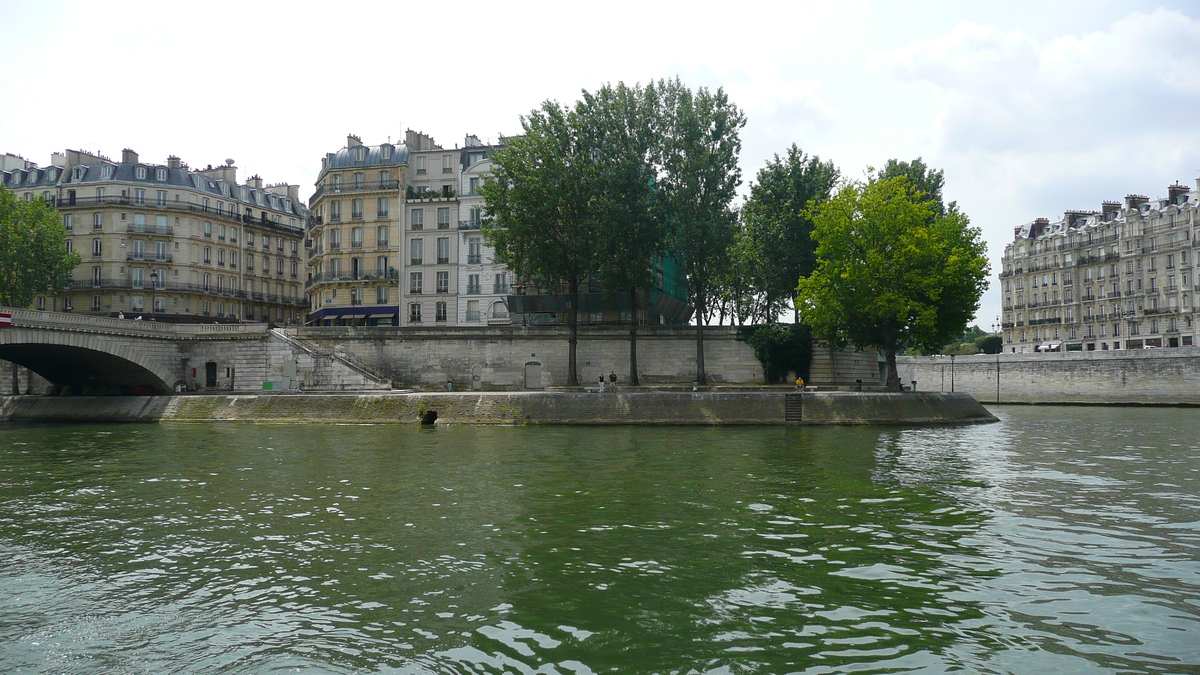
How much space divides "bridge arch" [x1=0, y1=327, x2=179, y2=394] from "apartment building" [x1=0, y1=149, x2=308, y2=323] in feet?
61.4

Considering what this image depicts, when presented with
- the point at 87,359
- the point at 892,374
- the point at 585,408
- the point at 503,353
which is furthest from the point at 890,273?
the point at 87,359

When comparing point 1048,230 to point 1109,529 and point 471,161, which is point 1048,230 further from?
point 1109,529

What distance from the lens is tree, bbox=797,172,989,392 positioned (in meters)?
46.0

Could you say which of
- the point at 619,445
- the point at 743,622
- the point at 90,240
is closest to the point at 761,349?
the point at 619,445

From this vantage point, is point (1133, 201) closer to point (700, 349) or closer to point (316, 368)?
point (700, 349)

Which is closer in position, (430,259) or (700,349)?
(700,349)

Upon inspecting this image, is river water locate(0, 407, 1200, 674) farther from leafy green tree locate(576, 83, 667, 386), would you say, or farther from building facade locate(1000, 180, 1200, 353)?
building facade locate(1000, 180, 1200, 353)

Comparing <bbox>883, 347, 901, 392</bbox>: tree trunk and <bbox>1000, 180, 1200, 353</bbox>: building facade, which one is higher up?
<bbox>1000, 180, 1200, 353</bbox>: building facade

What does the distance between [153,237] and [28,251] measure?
15.5 metres

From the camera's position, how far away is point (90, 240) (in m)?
79.1

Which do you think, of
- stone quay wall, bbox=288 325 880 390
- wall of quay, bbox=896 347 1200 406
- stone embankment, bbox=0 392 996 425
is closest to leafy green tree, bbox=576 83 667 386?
stone quay wall, bbox=288 325 880 390

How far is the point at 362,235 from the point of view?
69625 millimetres

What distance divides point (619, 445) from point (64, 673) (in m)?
24.4

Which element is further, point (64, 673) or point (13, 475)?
point (13, 475)
